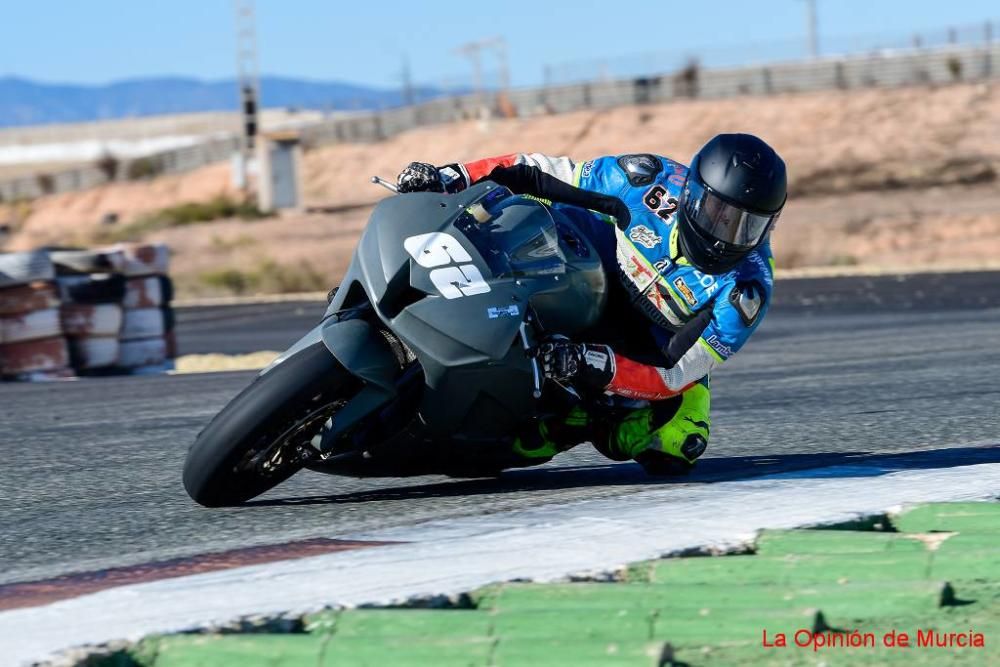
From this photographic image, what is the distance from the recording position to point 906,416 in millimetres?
7516

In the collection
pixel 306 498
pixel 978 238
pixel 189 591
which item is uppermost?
pixel 189 591

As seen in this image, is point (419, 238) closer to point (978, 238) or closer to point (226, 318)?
point (226, 318)

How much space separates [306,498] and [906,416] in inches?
139

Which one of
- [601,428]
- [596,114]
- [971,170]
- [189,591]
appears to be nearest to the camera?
[189,591]

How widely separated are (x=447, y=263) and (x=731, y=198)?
107cm

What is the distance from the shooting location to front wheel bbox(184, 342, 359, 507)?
177 inches

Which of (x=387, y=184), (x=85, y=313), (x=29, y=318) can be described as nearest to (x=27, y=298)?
(x=29, y=318)

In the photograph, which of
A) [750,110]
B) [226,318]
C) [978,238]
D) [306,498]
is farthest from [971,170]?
[306,498]

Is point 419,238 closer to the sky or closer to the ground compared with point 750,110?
A: closer to the sky

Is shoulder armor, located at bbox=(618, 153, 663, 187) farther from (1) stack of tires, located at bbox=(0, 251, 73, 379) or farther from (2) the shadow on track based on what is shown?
(1) stack of tires, located at bbox=(0, 251, 73, 379)

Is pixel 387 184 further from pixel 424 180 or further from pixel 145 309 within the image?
pixel 145 309

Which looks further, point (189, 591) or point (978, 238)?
point (978, 238)

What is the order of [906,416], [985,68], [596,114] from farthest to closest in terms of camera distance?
[596,114]
[985,68]
[906,416]

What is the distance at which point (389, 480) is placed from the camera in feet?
19.0
